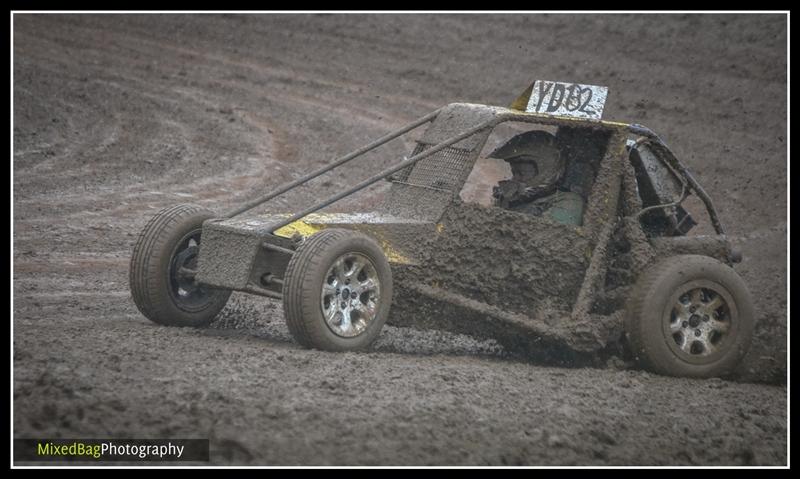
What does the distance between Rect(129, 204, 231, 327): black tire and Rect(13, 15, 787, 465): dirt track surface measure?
195mm

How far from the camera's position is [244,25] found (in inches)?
1005

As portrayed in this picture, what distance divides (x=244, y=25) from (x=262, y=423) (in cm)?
2113

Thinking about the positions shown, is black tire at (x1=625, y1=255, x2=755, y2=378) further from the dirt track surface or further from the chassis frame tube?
the chassis frame tube

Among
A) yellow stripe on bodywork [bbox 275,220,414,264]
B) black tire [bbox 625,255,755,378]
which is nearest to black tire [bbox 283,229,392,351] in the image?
yellow stripe on bodywork [bbox 275,220,414,264]

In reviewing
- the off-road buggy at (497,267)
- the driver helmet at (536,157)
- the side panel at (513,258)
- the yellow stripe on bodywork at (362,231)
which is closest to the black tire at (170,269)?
the off-road buggy at (497,267)

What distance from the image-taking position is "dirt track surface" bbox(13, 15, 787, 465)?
5.69 meters

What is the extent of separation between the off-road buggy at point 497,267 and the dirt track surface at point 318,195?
0.91 feet

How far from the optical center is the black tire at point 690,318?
7707mm

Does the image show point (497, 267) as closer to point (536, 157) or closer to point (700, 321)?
point (536, 157)

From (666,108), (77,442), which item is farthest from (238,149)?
(77,442)

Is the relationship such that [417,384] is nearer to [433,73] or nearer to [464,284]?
[464,284]

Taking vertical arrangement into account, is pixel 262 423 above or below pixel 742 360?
below

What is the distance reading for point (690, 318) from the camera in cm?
795

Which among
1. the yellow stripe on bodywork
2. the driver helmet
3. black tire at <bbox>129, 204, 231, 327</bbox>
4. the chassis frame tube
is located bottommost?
black tire at <bbox>129, 204, 231, 327</bbox>
